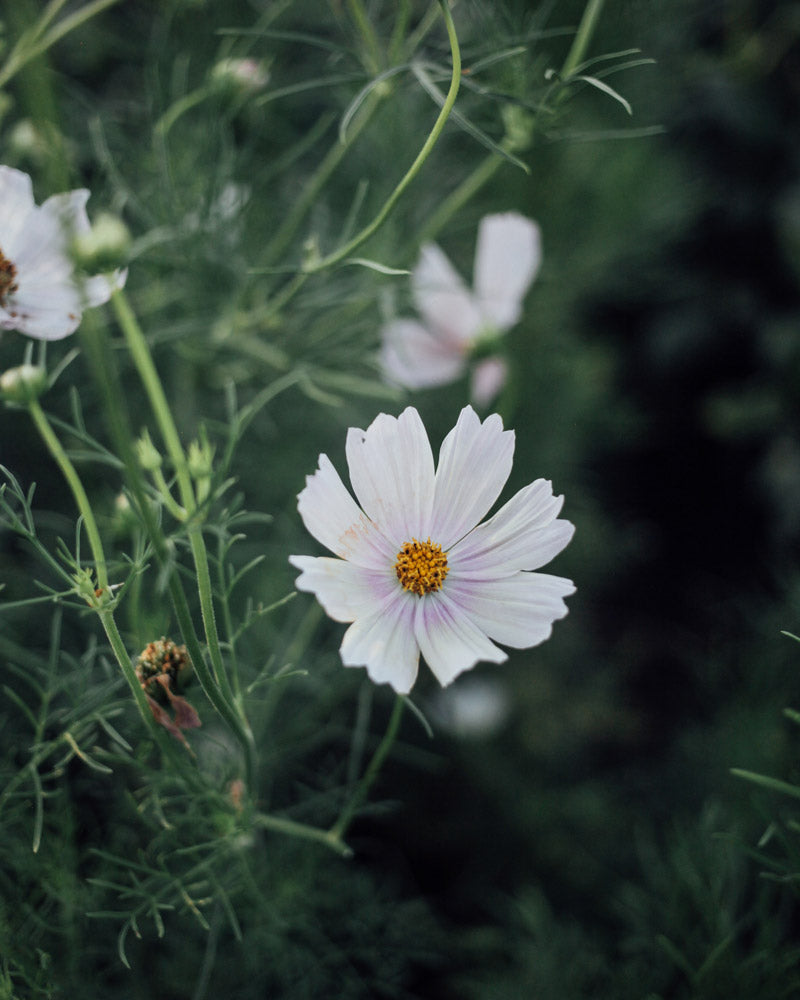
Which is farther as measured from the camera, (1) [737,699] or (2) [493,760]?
(2) [493,760]

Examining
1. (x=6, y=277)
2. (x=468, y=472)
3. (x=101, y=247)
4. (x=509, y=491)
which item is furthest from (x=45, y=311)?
(x=509, y=491)

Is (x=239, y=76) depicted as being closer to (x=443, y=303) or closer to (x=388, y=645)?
(x=443, y=303)

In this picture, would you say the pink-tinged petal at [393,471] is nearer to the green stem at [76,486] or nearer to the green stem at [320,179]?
the green stem at [76,486]

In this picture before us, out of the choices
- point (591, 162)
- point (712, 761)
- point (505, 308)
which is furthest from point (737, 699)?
point (591, 162)

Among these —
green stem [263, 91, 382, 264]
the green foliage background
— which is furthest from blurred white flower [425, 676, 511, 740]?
green stem [263, 91, 382, 264]

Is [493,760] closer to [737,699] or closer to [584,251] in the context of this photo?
[737,699]
